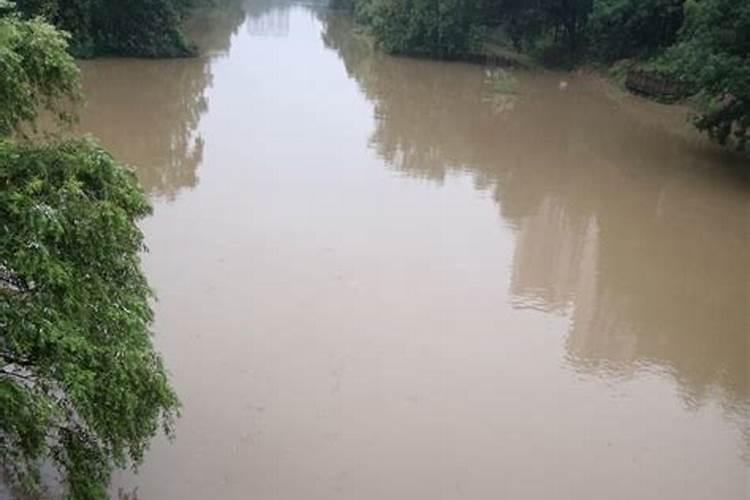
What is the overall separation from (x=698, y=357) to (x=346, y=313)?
3.84 m

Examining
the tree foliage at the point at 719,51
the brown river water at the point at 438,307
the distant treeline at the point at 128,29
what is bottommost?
the brown river water at the point at 438,307

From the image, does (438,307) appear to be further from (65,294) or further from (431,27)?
(431,27)

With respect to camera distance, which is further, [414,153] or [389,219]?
[414,153]

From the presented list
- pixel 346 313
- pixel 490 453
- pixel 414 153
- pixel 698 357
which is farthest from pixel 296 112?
pixel 490 453

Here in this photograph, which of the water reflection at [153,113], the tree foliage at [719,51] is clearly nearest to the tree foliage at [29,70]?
the water reflection at [153,113]

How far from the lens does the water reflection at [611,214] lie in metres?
9.22

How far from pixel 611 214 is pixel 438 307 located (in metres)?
5.51

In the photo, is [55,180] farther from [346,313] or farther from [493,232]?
[493,232]

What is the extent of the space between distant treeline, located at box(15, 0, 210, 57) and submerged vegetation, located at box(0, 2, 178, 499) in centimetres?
2244

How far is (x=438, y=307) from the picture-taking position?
9609 millimetres

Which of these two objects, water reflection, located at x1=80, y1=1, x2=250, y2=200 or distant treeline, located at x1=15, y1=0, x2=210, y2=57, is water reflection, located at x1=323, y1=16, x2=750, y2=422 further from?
distant treeline, located at x1=15, y1=0, x2=210, y2=57

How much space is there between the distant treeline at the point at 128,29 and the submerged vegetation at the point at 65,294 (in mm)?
22443

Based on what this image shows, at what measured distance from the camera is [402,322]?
912 cm

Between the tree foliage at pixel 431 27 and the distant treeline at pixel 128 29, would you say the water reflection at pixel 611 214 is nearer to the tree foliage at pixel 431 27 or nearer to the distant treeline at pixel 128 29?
the distant treeline at pixel 128 29
